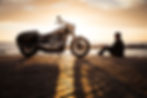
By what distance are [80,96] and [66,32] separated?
352cm

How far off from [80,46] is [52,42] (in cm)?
91

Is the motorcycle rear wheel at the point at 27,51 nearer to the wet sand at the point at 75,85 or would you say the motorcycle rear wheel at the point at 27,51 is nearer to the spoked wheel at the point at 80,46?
the spoked wheel at the point at 80,46

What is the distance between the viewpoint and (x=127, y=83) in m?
2.81

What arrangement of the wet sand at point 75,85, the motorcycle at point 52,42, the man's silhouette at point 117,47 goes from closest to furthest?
the wet sand at point 75,85, the motorcycle at point 52,42, the man's silhouette at point 117,47

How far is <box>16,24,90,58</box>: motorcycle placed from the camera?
5.33 metres

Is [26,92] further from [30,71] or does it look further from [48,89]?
[30,71]

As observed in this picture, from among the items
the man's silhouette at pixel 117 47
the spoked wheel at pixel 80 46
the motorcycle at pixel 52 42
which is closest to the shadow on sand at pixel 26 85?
the motorcycle at pixel 52 42

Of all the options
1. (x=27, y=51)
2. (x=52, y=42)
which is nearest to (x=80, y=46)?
(x=52, y=42)

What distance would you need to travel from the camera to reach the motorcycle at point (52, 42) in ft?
17.5

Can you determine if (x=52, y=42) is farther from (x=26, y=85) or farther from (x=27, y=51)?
(x=26, y=85)

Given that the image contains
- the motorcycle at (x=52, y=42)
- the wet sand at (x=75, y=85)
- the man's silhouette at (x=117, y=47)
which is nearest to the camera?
the wet sand at (x=75, y=85)

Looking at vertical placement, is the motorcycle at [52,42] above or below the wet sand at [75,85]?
above

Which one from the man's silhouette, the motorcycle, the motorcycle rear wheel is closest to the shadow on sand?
the motorcycle

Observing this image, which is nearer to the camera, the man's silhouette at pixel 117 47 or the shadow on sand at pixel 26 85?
the shadow on sand at pixel 26 85
